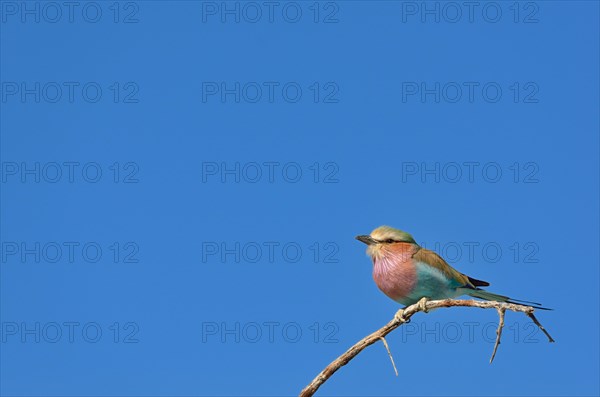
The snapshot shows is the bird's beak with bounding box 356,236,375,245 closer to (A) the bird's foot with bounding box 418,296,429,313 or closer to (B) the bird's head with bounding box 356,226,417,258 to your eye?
(B) the bird's head with bounding box 356,226,417,258

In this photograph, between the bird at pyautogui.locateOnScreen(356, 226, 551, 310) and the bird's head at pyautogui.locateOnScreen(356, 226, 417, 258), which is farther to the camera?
the bird's head at pyautogui.locateOnScreen(356, 226, 417, 258)

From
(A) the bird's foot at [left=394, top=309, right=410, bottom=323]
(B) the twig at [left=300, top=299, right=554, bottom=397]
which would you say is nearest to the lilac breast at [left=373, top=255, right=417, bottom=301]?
(A) the bird's foot at [left=394, top=309, right=410, bottom=323]

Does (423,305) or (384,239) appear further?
(384,239)

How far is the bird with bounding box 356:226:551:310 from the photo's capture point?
1064cm

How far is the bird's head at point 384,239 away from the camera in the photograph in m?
11.1

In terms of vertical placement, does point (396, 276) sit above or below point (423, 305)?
above

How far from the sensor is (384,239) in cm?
1114

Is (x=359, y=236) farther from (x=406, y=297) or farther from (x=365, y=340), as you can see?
(x=365, y=340)

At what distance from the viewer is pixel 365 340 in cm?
878

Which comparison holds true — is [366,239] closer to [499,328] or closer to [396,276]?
[396,276]

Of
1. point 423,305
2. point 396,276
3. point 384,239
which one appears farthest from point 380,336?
point 384,239

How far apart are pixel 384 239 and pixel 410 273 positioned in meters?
0.75

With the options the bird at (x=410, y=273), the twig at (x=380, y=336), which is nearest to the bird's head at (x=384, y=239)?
the bird at (x=410, y=273)

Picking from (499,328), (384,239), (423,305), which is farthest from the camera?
(384,239)
